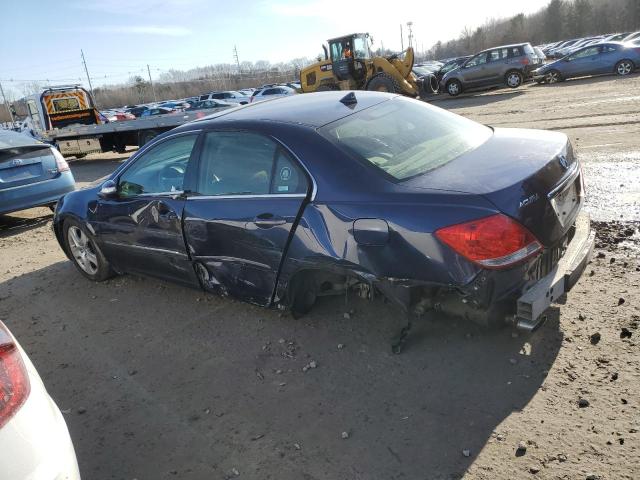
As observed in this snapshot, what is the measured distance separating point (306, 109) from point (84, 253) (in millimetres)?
3033

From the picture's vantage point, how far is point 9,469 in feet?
5.44

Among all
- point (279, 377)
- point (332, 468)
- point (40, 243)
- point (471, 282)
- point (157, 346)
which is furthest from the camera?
point (40, 243)

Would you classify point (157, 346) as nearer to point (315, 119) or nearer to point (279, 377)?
point (279, 377)

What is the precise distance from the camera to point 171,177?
4.19 m

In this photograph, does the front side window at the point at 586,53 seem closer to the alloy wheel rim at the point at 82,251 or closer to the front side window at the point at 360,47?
the front side window at the point at 360,47

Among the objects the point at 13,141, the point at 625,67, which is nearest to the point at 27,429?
the point at 13,141

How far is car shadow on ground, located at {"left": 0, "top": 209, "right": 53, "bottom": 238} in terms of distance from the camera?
802 centimetres

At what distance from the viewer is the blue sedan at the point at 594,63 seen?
19.7 metres

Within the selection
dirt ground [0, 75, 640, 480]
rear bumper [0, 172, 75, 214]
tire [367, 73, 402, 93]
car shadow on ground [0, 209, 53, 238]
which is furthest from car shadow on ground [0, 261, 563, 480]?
tire [367, 73, 402, 93]

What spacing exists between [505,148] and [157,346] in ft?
9.57

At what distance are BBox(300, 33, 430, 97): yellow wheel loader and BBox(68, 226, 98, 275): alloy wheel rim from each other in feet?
51.1

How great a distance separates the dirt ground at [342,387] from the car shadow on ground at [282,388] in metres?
0.01

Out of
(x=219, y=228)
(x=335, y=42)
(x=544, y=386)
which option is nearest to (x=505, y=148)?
(x=544, y=386)

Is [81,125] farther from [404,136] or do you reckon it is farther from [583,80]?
[583,80]
